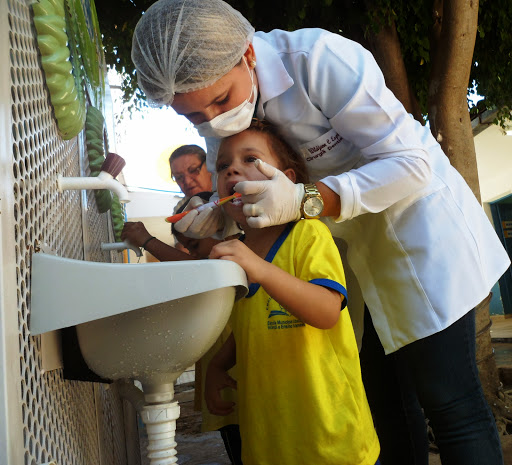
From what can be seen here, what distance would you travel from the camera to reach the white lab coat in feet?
4.10

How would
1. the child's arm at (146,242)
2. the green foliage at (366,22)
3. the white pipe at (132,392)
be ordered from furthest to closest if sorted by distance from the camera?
the green foliage at (366,22) → the child's arm at (146,242) → the white pipe at (132,392)

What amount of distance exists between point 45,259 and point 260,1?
2.88m

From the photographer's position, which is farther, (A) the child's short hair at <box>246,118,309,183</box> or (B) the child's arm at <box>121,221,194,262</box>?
(B) the child's arm at <box>121,221,194,262</box>

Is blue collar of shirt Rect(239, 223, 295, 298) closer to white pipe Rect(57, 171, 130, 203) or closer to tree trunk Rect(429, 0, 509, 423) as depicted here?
white pipe Rect(57, 171, 130, 203)

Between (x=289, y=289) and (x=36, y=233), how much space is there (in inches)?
18.0

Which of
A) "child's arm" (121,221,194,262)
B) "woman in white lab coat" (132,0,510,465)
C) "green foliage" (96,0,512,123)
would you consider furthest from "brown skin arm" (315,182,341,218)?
"green foliage" (96,0,512,123)

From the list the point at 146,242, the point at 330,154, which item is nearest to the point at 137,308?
the point at 330,154

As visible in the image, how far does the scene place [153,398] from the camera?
920 mm

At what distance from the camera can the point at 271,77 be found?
52.6 inches

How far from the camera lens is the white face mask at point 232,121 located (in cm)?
127

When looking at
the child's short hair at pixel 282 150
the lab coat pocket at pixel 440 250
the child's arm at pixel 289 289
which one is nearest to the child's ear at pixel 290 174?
the child's short hair at pixel 282 150

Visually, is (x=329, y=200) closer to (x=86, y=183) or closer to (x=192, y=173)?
(x=86, y=183)

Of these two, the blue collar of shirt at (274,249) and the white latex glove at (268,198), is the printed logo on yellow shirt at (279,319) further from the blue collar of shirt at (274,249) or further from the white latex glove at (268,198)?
the white latex glove at (268,198)

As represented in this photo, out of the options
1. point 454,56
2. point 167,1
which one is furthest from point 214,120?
point 454,56
